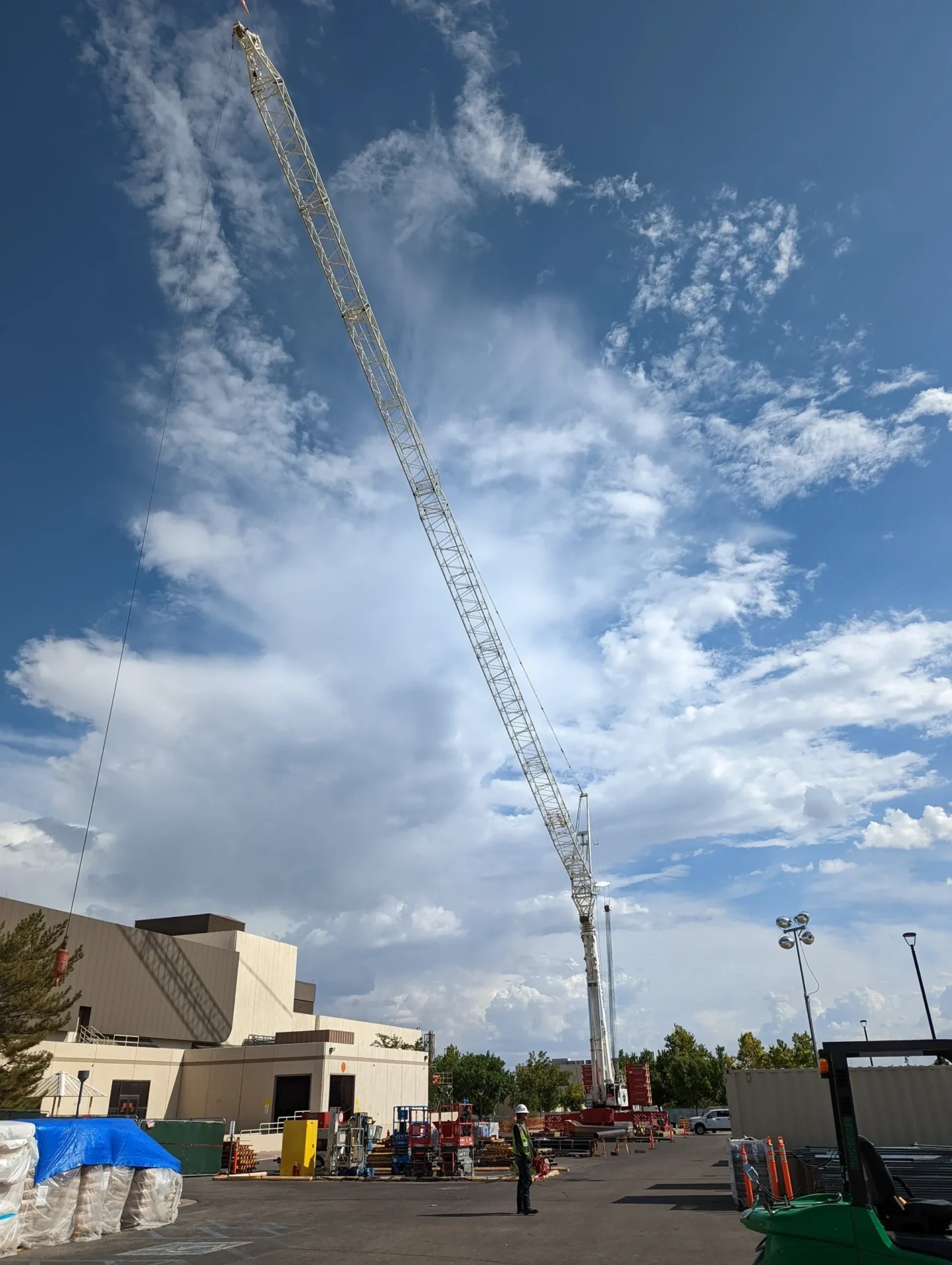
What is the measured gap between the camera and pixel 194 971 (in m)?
54.0

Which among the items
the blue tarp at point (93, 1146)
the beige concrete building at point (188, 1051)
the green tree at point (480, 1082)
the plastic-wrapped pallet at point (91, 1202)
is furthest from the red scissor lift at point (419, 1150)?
the green tree at point (480, 1082)

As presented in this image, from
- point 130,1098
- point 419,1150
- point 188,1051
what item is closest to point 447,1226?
point 419,1150

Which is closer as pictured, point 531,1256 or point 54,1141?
point 531,1256

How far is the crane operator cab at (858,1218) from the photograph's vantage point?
21.6 ft

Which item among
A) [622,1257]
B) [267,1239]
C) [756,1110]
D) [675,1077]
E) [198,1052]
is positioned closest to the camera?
[622,1257]

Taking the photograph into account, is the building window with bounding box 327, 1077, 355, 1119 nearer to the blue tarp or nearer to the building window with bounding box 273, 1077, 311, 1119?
the building window with bounding box 273, 1077, 311, 1119

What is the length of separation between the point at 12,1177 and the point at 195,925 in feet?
172

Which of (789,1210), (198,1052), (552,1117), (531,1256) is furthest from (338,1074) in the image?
(789,1210)

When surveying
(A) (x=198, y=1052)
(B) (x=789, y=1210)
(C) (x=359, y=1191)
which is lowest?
(C) (x=359, y=1191)

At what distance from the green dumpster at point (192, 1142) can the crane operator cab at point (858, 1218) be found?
95.6 ft

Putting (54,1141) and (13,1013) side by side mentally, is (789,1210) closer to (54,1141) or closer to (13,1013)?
(54,1141)

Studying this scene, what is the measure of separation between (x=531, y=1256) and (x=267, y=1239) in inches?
201

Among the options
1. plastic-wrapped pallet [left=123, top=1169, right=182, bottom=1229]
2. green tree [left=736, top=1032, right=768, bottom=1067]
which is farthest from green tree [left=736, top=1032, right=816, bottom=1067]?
plastic-wrapped pallet [left=123, top=1169, right=182, bottom=1229]

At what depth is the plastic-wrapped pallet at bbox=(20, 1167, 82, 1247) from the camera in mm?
15062
